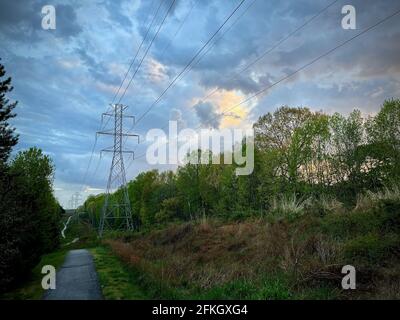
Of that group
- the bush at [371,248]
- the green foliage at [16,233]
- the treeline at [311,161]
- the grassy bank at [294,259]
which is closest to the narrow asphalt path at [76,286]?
the grassy bank at [294,259]

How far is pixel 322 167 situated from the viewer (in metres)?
37.0

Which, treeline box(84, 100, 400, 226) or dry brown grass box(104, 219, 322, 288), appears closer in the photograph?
dry brown grass box(104, 219, 322, 288)

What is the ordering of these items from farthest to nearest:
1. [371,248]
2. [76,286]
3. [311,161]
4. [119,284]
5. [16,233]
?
[311,161]
[16,233]
[76,286]
[119,284]
[371,248]

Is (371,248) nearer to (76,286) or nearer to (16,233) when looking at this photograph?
(76,286)

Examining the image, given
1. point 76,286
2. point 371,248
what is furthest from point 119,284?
point 371,248

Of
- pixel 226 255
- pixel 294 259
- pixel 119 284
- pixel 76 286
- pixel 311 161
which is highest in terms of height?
pixel 311 161

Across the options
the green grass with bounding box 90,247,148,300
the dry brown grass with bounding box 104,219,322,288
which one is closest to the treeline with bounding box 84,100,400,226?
the dry brown grass with bounding box 104,219,322,288

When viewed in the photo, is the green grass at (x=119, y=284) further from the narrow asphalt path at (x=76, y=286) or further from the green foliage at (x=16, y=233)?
the green foliage at (x=16, y=233)

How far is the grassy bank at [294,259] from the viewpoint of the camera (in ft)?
29.4

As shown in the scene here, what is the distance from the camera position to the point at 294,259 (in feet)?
35.3

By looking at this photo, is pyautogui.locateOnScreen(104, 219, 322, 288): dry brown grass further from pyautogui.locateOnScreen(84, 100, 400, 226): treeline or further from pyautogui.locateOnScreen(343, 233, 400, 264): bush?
pyautogui.locateOnScreen(84, 100, 400, 226): treeline

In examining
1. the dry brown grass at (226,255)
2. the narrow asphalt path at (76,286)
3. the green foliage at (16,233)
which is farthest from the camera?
the green foliage at (16,233)

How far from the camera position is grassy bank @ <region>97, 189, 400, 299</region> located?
29.4 ft
